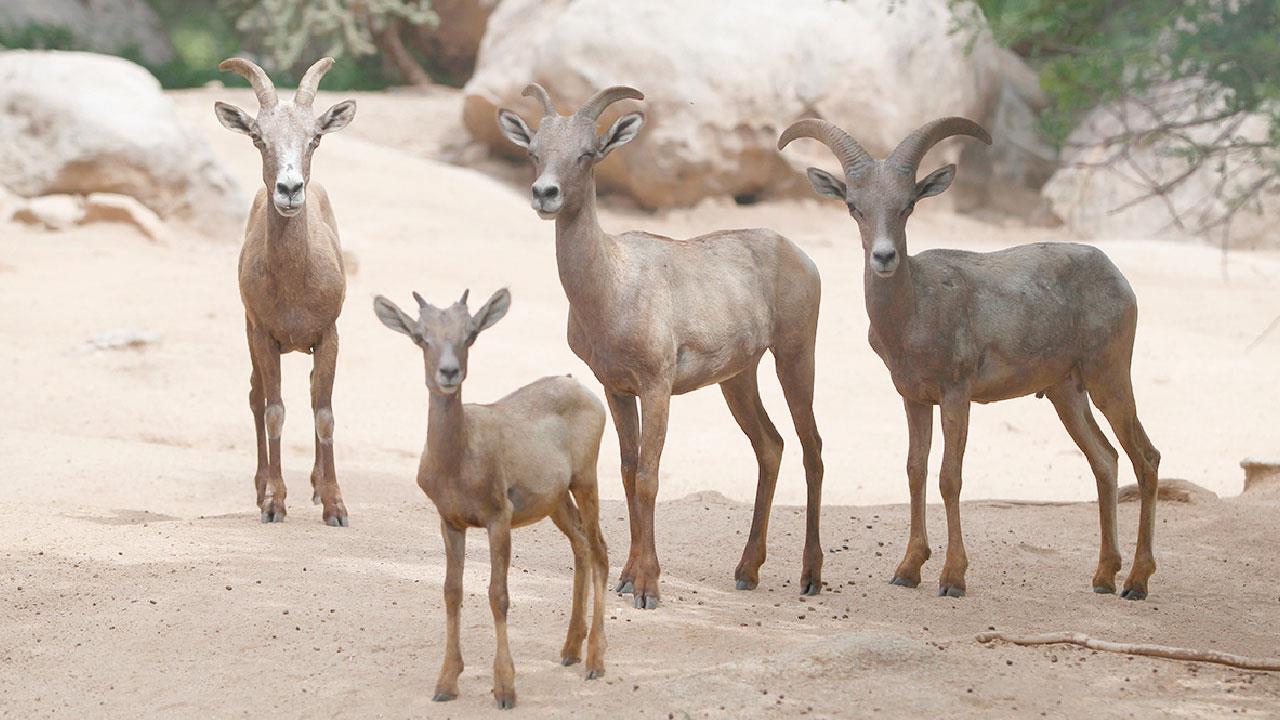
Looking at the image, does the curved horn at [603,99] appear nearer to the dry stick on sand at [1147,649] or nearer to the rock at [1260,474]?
the dry stick on sand at [1147,649]

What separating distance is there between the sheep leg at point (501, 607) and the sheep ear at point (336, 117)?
13.9 ft

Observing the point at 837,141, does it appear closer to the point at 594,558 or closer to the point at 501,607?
the point at 594,558

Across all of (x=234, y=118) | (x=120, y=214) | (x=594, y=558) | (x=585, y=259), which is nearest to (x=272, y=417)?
(x=234, y=118)

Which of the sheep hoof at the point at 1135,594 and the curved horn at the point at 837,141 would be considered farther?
the sheep hoof at the point at 1135,594

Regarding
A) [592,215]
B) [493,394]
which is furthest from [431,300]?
[592,215]

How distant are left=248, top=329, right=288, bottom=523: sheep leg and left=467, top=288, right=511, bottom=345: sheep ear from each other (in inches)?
156

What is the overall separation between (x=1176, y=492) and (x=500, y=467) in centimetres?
662

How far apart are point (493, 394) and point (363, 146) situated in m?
10.4

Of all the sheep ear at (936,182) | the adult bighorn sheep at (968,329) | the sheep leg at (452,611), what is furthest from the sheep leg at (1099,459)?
the sheep leg at (452,611)

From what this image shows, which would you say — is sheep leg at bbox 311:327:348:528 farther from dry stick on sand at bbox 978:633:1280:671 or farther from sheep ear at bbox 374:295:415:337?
dry stick on sand at bbox 978:633:1280:671

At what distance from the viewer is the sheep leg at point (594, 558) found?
6.39 m

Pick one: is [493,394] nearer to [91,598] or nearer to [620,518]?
[620,518]

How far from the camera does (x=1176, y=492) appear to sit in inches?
431

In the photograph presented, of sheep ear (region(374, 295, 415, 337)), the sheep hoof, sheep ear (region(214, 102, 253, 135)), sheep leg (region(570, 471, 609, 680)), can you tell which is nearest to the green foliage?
sheep ear (region(214, 102, 253, 135))
